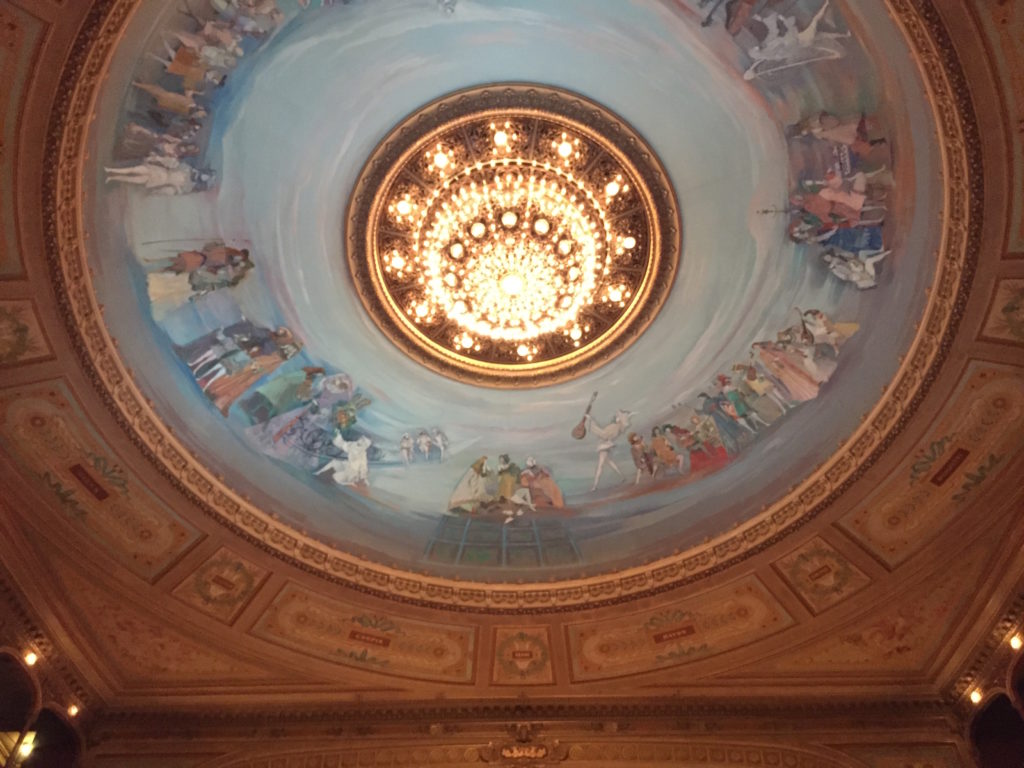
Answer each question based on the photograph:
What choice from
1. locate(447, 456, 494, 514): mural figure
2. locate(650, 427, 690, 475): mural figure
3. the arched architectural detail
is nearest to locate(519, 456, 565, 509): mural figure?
locate(447, 456, 494, 514): mural figure

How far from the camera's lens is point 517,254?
1190 cm

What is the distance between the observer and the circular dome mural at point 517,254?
965 centimetres

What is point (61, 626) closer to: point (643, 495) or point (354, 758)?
point (354, 758)

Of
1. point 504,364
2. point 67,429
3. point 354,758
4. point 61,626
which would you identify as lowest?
point 354,758

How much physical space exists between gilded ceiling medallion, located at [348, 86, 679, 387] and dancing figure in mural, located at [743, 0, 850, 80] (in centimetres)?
211

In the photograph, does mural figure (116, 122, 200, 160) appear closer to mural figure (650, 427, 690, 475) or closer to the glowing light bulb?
the glowing light bulb

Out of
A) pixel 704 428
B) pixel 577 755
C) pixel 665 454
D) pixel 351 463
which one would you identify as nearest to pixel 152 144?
pixel 351 463

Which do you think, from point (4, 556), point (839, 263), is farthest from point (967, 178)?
point (4, 556)

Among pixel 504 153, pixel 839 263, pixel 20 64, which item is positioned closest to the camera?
pixel 20 64

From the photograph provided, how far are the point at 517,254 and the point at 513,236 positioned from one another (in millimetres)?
276

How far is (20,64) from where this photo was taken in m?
8.18

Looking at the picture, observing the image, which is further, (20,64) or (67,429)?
(67,429)

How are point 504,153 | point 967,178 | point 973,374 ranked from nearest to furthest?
point 967,178 → point 973,374 → point 504,153

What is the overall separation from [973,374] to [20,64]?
11.0 m
